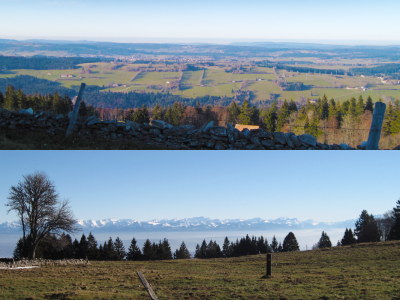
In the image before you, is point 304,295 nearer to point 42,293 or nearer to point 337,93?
point 42,293

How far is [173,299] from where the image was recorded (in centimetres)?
745

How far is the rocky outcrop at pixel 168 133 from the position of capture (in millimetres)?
10273

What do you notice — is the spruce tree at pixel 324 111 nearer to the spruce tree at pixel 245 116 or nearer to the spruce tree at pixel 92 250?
the spruce tree at pixel 245 116

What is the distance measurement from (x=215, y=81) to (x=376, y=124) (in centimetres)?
11449

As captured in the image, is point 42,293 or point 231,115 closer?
point 42,293

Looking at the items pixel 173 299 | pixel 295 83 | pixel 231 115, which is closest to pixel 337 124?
pixel 231 115

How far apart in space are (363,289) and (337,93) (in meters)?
87.8

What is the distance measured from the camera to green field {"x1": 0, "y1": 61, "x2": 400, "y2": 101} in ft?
251

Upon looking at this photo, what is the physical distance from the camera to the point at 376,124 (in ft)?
26.8

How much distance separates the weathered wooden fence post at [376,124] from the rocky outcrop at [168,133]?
1462 mm

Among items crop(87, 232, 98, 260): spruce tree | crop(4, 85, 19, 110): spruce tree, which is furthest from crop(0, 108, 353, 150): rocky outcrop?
crop(87, 232, 98, 260): spruce tree

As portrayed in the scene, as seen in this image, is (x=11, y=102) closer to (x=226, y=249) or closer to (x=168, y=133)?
(x=168, y=133)

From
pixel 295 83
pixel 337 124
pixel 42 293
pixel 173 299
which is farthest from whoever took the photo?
pixel 295 83

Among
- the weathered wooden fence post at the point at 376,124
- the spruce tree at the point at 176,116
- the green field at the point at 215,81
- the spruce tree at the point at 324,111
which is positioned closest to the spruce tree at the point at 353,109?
the spruce tree at the point at 324,111
